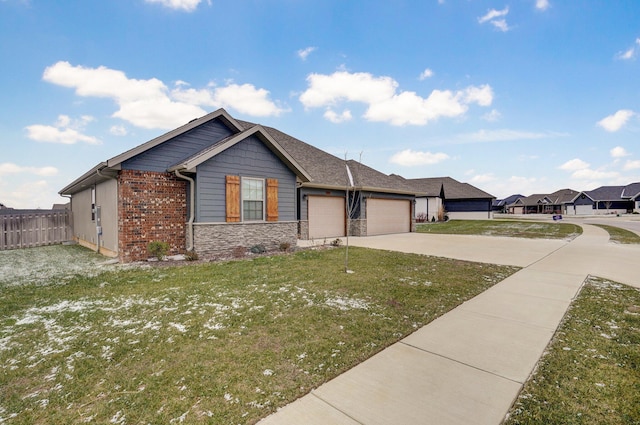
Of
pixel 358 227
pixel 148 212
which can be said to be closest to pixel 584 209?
pixel 358 227

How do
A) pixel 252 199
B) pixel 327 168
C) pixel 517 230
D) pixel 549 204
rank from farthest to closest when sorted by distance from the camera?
1. pixel 549 204
2. pixel 517 230
3. pixel 327 168
4. pixel 252 199

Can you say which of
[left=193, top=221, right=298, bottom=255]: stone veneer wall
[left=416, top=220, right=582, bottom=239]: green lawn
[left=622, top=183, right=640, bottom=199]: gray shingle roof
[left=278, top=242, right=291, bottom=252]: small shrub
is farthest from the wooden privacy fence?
[left=622, top=183, right=640, bottom=199]: gray shingle roof

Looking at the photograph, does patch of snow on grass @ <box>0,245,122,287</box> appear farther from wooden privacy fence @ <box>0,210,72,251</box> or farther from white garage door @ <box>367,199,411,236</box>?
white garage door @ <box>367,199,411,236</box>

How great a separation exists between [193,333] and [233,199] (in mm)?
6665

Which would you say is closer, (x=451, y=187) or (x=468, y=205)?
(x=468, y=205)

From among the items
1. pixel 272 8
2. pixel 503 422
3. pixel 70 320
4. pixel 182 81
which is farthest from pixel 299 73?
pixel 503 422

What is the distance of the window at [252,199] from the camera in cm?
1053

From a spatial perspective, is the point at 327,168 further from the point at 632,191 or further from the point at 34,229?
the point at 632,191

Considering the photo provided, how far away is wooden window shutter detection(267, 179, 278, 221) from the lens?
11.1 meters

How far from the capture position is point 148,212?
29.7 ft

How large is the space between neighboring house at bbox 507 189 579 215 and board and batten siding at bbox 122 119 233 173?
271 ft

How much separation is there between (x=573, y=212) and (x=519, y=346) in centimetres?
8286

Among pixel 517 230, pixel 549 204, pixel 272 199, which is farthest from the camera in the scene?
pixel 549 204

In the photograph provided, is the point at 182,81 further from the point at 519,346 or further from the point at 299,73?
the point at 519,346
